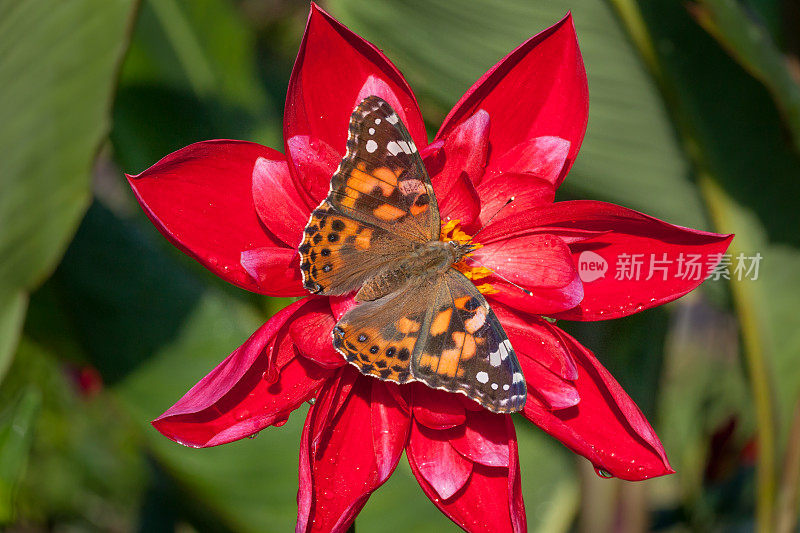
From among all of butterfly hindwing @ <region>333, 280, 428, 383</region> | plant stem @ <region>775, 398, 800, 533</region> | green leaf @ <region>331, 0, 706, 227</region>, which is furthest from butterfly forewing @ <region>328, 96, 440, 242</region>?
plant stem @ <region>775, 398, 800, 533</region>

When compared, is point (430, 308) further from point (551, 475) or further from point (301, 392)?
point (551, 475)

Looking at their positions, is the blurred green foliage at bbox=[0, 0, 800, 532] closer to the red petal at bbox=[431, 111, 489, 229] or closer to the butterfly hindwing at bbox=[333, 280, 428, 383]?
the red petal at bbox=[431, 111, 489, 229]

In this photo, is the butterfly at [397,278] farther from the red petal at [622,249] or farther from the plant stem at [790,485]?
the plant stem at [790,485]

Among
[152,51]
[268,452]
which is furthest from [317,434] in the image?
[152,51]

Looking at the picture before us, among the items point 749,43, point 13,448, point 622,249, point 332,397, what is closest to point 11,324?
point 13,448

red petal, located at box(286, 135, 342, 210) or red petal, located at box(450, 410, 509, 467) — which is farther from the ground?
red petal, located at box(286, 135, 342, 210)

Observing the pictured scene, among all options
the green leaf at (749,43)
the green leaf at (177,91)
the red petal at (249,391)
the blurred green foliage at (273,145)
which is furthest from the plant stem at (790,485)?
the green leaf at (177,91)

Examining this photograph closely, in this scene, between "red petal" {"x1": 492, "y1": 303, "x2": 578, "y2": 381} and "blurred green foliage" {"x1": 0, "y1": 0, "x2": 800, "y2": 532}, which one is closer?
"red petal" {"x1": 492, "y1": 303, "x2": 578, "y2": 381}

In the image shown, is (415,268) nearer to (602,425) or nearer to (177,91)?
(602,425)
